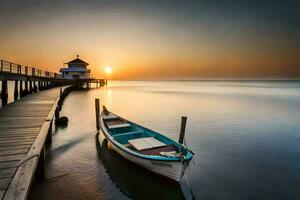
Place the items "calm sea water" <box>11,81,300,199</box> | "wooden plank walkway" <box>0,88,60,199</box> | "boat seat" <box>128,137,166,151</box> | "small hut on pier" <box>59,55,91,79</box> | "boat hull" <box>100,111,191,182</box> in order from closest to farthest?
"wooden plank walkway" <box>0,88,60,199</box>, "boat hull" <box>100,111,191,182</box>, "calm sea water" <box>11,81,300,199</box>, "boat seat" <box>128,137,166,151</box>, "small hut on pier" <box>59,55,91,79</box>

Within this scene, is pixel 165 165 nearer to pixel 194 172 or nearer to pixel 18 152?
pixel 194 172

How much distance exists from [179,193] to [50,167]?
6.05 m

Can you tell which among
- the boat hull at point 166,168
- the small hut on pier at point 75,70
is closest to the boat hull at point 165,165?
the boat hull at point 166,168

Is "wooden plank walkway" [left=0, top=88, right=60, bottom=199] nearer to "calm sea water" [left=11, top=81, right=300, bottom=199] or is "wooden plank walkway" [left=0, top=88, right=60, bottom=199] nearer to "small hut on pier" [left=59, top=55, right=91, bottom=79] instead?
"calm sea water" [left=11, top=81, right=300, bottom=199]

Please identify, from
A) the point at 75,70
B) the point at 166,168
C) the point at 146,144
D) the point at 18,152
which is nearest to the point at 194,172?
the point at 146,144

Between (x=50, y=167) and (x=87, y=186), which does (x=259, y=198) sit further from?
(x=50, y=167)

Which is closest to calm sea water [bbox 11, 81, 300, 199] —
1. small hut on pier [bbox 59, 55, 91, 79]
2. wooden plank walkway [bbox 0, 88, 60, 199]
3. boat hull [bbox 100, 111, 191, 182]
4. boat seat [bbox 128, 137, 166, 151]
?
boat hull [bbox 100, 111, 191, 182]

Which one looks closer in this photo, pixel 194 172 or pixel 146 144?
pixel 146 144

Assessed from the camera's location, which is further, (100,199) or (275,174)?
(275,174)

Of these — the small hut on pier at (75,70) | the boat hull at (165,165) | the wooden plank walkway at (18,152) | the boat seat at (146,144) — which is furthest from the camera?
the small hut on pier at (75,70)

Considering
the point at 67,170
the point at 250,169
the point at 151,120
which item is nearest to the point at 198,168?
the point at 250,169

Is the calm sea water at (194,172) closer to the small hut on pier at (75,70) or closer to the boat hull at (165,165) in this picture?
the boat hull at (165,165)

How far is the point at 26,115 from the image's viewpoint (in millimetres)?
11219

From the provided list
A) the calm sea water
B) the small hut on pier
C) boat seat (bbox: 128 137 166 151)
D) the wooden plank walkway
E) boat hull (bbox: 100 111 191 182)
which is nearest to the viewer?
the wooden plank walkway
